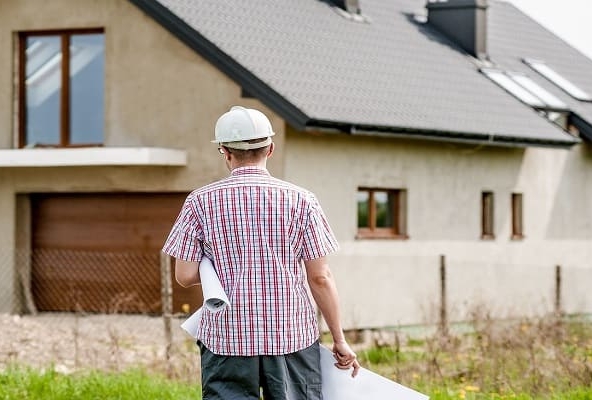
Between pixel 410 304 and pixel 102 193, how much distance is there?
177 inches

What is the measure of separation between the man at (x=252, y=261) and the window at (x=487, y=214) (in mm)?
15647

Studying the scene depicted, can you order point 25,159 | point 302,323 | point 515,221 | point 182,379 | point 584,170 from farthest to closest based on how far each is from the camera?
point 584,170 < point 515,221 < point 25,159 < point 182,379 < point 302,323

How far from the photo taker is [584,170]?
23375mm

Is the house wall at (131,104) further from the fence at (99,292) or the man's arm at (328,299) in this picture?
the man's arm at (328,299)

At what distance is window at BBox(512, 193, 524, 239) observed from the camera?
71.6ft

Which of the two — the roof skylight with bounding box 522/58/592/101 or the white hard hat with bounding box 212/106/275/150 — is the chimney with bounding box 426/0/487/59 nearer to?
the roof skylight with bounding box 522/58/592/101

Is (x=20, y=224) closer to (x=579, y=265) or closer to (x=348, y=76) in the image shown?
(x=348, y=76)

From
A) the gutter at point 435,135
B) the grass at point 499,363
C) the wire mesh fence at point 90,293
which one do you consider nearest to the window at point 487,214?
the gutter at point 435,135

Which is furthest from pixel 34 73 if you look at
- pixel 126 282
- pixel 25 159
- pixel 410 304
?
pixel 410 304

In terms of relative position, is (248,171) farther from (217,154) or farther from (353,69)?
(353,69)

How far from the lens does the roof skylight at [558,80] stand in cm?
2403

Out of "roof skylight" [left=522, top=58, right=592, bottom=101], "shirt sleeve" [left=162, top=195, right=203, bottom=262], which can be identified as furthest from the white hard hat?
"roof skylight" [left=522, top=58, right=592, bottom=101]

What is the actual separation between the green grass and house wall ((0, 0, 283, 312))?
7.52m

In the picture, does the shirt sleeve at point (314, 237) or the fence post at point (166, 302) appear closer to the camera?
the shirt sleeve at point (314, 237)
